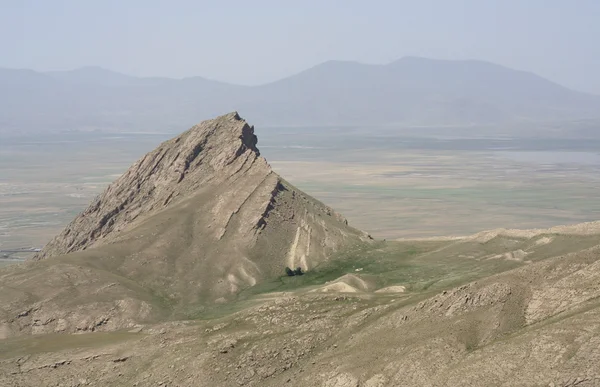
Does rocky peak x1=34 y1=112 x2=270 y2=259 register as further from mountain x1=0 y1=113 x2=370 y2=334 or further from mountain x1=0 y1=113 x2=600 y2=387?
mountain x1=0 y1=113 x2=600 y2=387

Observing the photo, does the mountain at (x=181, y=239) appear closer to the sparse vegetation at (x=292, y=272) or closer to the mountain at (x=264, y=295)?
the mountain at (x=264, y=295)

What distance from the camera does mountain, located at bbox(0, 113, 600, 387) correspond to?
2542 inches

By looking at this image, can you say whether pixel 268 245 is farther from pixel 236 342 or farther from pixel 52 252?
pixel 236 342

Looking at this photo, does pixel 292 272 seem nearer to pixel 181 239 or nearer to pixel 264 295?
pixel 264 295

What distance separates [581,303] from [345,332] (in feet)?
71.4

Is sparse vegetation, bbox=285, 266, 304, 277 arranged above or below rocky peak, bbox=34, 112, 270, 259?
below

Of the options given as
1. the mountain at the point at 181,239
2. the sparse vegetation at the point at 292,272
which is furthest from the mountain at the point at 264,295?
the sparse vegetation at the point at 292,272

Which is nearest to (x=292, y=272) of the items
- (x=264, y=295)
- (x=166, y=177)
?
(x=264, y=295)

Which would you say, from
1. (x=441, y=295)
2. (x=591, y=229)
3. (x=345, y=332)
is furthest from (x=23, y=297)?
(x=591, y=229)

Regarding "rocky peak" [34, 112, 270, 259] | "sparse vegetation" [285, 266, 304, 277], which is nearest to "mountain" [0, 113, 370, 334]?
"rocky peak" [34, 112, 270, 259]

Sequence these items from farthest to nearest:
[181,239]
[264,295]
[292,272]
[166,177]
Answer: [166,177], [181,239], [292,272], [264,295]

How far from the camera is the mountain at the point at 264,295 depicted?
64.6 m

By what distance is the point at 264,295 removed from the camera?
116 metres

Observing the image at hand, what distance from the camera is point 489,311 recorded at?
6938 cm
